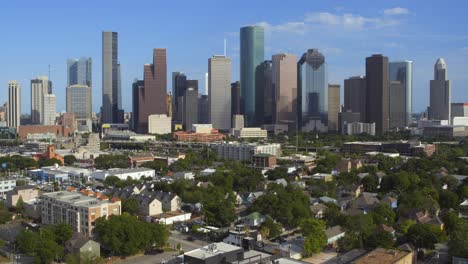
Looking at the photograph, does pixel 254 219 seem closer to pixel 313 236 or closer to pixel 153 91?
pixel 313 236

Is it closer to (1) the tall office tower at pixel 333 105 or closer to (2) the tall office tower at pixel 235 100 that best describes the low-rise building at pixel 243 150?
(1) the tall office tower at pixel 333 105

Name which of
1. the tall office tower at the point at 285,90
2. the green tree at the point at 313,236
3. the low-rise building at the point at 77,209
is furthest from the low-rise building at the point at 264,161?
the tall office tower at the point at 285,90

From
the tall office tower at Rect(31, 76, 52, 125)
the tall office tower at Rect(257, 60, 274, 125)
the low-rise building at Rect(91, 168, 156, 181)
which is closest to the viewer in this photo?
the low-rise building at Rect(91, 168, 156, 181)

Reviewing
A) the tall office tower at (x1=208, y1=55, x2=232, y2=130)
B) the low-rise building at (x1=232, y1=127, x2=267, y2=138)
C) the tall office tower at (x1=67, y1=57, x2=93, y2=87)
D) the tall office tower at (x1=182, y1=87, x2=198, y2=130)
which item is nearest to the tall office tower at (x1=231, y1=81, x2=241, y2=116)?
the tall office tower at (x1=208, y1=55, x2=232, y2=130)

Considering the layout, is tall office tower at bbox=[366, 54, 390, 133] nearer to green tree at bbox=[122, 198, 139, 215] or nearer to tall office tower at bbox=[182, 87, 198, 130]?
tall office tower at bbox=[182, 87, 198, 130]

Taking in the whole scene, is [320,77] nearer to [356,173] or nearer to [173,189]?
[356,173]
